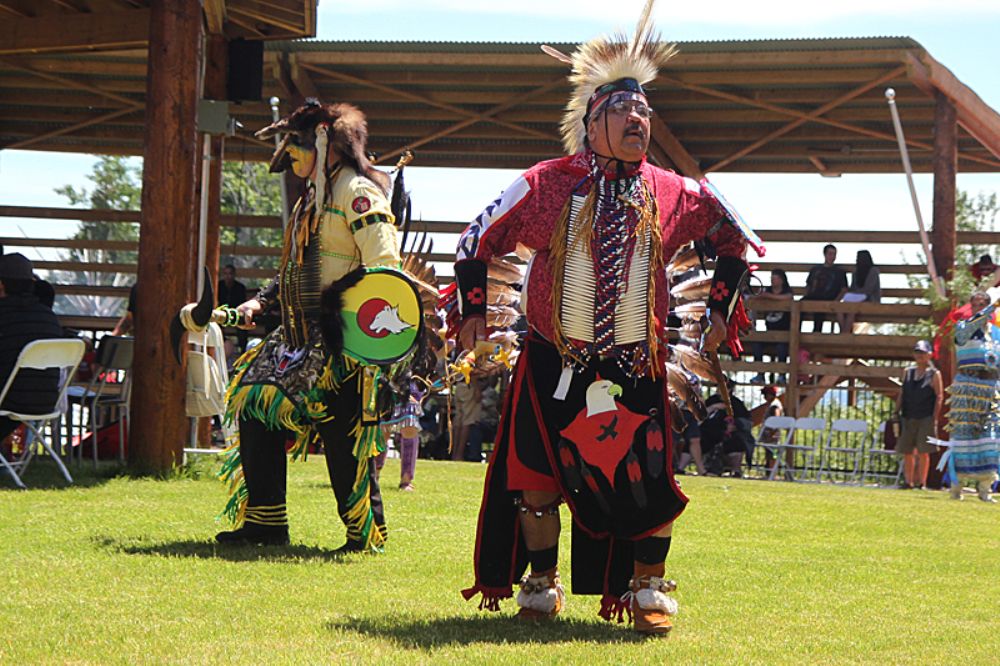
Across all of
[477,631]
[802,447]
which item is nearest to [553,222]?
[477,631]

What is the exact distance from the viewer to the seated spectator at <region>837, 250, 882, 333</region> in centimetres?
1764

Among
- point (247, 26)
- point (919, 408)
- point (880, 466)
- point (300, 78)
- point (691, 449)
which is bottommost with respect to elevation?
point (880, 466)

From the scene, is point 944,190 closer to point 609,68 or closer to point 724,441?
point 724,441

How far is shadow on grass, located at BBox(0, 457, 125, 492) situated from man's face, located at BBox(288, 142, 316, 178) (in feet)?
11.0

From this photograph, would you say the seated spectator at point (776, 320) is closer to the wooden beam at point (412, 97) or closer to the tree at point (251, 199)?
the wooden beam at point (412, 97)

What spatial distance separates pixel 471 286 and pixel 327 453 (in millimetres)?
1716

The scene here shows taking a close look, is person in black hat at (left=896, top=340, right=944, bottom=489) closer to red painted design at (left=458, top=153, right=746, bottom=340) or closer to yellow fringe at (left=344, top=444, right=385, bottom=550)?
yellow fringe at (left=344, top=444, right=385, bottom=550)

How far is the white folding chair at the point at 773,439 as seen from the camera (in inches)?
643

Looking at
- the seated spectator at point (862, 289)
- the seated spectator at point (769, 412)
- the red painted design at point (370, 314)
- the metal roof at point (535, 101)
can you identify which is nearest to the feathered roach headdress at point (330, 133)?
the red painted design at point (370, 314)

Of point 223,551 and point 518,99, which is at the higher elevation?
point 518,99

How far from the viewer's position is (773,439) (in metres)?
17.9

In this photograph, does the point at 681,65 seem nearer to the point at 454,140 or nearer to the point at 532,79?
the point at 532,79

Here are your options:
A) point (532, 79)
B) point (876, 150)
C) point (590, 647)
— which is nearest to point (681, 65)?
point (532, 79)

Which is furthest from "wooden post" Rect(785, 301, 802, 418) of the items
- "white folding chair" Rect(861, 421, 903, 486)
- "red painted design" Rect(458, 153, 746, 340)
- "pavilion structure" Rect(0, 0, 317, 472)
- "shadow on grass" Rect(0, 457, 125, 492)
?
"red painted design" Rect(458, 153, 746, 340)
